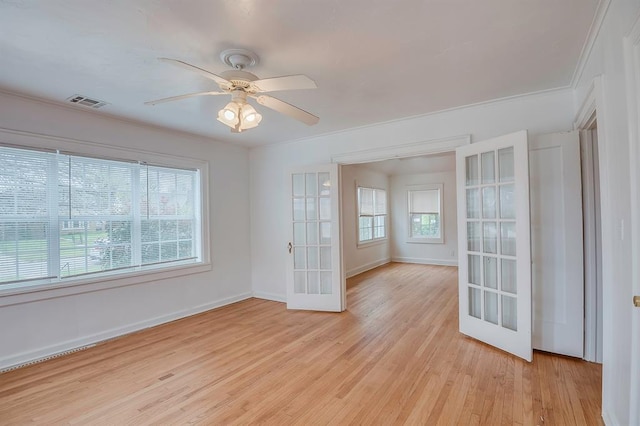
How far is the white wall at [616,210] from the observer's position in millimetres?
1564

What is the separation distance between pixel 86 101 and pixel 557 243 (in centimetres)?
475

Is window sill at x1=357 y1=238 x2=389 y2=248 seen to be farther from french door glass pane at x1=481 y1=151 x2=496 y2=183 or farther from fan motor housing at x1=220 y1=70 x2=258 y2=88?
fan motor housing at x1=220 y1=70 x2=258 y2=88

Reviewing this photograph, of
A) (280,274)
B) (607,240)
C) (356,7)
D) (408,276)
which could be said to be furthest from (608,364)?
(408,276)

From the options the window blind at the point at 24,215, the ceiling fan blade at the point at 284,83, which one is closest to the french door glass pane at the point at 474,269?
the ceiling fan blade at the point at 284,83

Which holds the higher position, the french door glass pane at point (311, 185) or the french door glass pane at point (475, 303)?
the french door glass pane at point (311, 185)

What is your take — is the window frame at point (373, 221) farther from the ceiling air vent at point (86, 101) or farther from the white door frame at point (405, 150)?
the ceiling air vent at point (86, 101)

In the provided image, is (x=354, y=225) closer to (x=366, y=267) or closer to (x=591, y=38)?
(x=366, y=267)

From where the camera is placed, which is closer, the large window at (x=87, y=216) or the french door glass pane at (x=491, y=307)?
the large window at (x=87, y=216)

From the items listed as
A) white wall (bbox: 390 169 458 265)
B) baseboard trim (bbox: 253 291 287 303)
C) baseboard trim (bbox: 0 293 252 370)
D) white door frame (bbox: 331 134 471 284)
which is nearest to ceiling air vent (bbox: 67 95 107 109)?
baseboard trim (bbox: 0 293 252 370)

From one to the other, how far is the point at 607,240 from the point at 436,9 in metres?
1.74

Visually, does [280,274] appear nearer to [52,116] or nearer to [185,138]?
[185,138]

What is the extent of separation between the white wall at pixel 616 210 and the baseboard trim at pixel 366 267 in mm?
4812

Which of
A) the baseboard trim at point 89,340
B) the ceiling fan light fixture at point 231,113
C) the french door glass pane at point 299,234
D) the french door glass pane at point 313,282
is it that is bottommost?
the baseboard trim at point 89,340

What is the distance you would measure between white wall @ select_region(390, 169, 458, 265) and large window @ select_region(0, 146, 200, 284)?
5.64 meters
